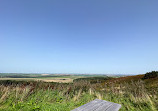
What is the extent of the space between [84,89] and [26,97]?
5951 millimetres

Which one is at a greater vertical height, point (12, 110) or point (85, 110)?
point (85, 110)

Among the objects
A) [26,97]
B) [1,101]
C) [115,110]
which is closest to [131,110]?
[115,110]

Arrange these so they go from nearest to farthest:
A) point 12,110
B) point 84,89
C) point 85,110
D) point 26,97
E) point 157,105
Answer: point 85,110
point 12,110
point 157,105
point 26,97
point 84,89

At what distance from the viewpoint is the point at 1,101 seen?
14.9 ft

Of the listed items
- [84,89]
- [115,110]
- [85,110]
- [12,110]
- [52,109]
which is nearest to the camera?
[85,110]

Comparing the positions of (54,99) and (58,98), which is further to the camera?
(58,98)

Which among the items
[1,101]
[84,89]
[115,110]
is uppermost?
[115,110]

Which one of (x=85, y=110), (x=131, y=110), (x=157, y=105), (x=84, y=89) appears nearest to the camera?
(x=85, y=110)

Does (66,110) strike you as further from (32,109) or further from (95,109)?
(95,109)

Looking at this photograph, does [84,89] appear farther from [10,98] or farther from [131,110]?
[10,98]

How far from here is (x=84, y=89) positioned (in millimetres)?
9547

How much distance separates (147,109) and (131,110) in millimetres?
958

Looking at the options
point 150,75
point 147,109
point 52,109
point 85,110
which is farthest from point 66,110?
point 150,75

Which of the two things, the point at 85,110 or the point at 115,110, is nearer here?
the point at 85,110
